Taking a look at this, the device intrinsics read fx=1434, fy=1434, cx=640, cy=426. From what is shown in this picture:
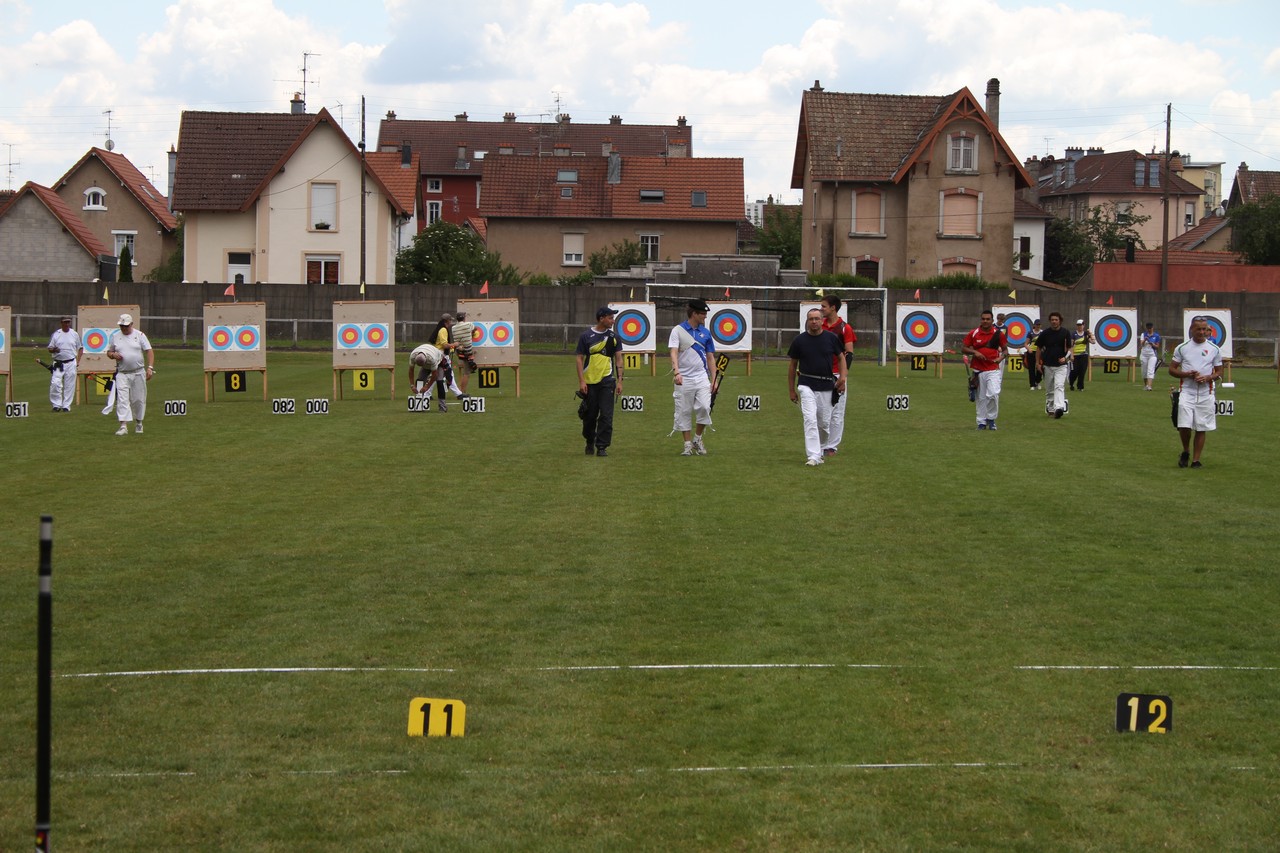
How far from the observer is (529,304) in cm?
5375

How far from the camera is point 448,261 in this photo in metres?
64.5

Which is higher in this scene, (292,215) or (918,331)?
→ (292,215)

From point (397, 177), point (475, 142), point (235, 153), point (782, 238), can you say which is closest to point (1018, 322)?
point (397, 177)

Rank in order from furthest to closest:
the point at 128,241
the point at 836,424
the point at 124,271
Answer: the point at 128,241
the point at 124,271
the point at 836,424

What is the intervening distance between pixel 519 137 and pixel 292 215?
182 feet

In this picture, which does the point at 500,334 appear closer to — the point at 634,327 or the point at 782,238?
the point at 634,327

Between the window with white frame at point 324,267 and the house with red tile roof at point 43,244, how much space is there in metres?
10.5

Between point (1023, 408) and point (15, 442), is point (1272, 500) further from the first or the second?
point (15, 442)

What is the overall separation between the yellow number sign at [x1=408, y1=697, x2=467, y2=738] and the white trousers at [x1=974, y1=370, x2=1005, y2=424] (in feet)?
58.4

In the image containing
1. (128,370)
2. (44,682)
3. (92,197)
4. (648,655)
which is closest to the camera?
(44,682)

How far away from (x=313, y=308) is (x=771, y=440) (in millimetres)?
35457

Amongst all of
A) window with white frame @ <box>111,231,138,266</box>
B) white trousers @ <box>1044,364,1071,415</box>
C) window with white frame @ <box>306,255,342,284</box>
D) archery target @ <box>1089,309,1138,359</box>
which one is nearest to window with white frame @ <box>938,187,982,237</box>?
archery target @ <box>1089,309,1138,359</box>

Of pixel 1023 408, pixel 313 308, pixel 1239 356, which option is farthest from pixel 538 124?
pixel 1023 408

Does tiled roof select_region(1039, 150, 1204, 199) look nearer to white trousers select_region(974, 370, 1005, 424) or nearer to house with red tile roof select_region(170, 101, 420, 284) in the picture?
house with red tile roof select_region(170, 101, 420, 284)
